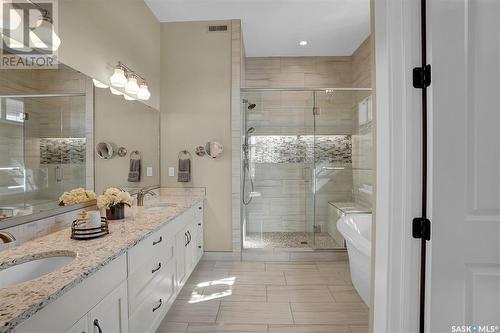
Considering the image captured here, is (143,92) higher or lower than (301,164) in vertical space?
higher

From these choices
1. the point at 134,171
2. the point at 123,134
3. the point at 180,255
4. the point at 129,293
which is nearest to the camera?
the point at 129,293

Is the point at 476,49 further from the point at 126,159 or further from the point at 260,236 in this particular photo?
the point at 260,236

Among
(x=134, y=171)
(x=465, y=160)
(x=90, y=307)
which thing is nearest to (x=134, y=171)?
(x=134, y=171)

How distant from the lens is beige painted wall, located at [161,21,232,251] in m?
3.42

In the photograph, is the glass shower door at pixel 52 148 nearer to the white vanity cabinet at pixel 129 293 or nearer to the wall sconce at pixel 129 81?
the wall sconce at pixel 129 81

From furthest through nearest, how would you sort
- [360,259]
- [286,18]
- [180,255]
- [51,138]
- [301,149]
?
[301,149]
[286,18]
[180,255]
[360,259]
[51,138]

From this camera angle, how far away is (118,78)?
2.40 m

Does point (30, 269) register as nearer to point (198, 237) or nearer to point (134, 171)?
point (134, 171)

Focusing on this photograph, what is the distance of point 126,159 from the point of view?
2.68m

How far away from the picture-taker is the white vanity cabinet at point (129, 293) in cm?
94

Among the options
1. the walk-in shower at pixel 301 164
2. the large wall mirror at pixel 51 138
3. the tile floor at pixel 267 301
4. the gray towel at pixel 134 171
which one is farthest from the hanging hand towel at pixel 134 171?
Result: the walk-in shower at pixel 301 164

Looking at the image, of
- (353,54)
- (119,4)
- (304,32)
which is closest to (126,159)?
(119,4)

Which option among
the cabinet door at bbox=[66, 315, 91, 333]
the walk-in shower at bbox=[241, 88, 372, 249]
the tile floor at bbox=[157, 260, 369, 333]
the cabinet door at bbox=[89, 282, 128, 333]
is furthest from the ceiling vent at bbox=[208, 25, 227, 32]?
the cabinet door at bbox=[66, 315, 91, 333]

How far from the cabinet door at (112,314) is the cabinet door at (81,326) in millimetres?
25
